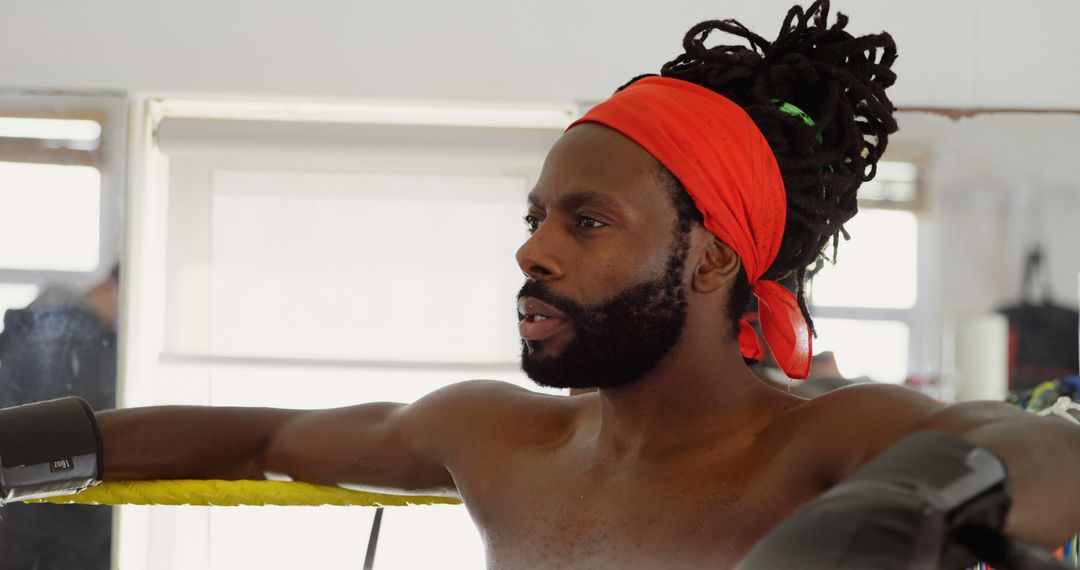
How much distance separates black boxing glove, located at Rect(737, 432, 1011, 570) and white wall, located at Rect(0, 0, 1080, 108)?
2185 millimetres

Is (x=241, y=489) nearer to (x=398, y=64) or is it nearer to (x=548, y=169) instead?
(x=548, y=169)

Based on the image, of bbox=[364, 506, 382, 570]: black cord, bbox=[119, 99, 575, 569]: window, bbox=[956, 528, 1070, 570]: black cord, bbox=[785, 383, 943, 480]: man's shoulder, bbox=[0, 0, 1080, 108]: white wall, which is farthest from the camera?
bbox=[119, 99, 575, 569]: window

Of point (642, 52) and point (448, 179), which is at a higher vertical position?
point (642, 52)

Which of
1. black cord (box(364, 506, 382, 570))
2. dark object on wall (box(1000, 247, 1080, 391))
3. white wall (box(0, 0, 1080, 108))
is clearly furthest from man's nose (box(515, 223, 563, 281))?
dark object on wall (box(1000, 247, 1080, 391))

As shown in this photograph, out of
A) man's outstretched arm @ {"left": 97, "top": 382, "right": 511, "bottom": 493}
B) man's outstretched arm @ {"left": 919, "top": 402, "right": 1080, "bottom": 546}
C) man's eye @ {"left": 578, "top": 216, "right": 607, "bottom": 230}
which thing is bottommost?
man's outstretched arm @ {"left": 97, "top": 382, "right": 511, "bottom": 493}

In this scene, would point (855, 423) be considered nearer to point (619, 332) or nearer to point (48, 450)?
point (619, 332)

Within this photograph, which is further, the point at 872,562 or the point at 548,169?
the point at 548,169

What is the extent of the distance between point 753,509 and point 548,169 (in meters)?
0.43

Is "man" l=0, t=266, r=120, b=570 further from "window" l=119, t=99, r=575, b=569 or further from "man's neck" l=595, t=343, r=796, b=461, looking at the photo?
"man's neck" l=595, t=343, r=796, b=461

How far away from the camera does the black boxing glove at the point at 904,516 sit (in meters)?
0.64

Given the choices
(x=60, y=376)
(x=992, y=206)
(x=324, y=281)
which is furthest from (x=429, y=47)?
(x=992, y=206)

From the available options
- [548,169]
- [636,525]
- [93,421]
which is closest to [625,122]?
[548,169]

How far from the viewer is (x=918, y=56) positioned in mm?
2820

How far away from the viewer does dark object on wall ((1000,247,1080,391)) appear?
284cm
